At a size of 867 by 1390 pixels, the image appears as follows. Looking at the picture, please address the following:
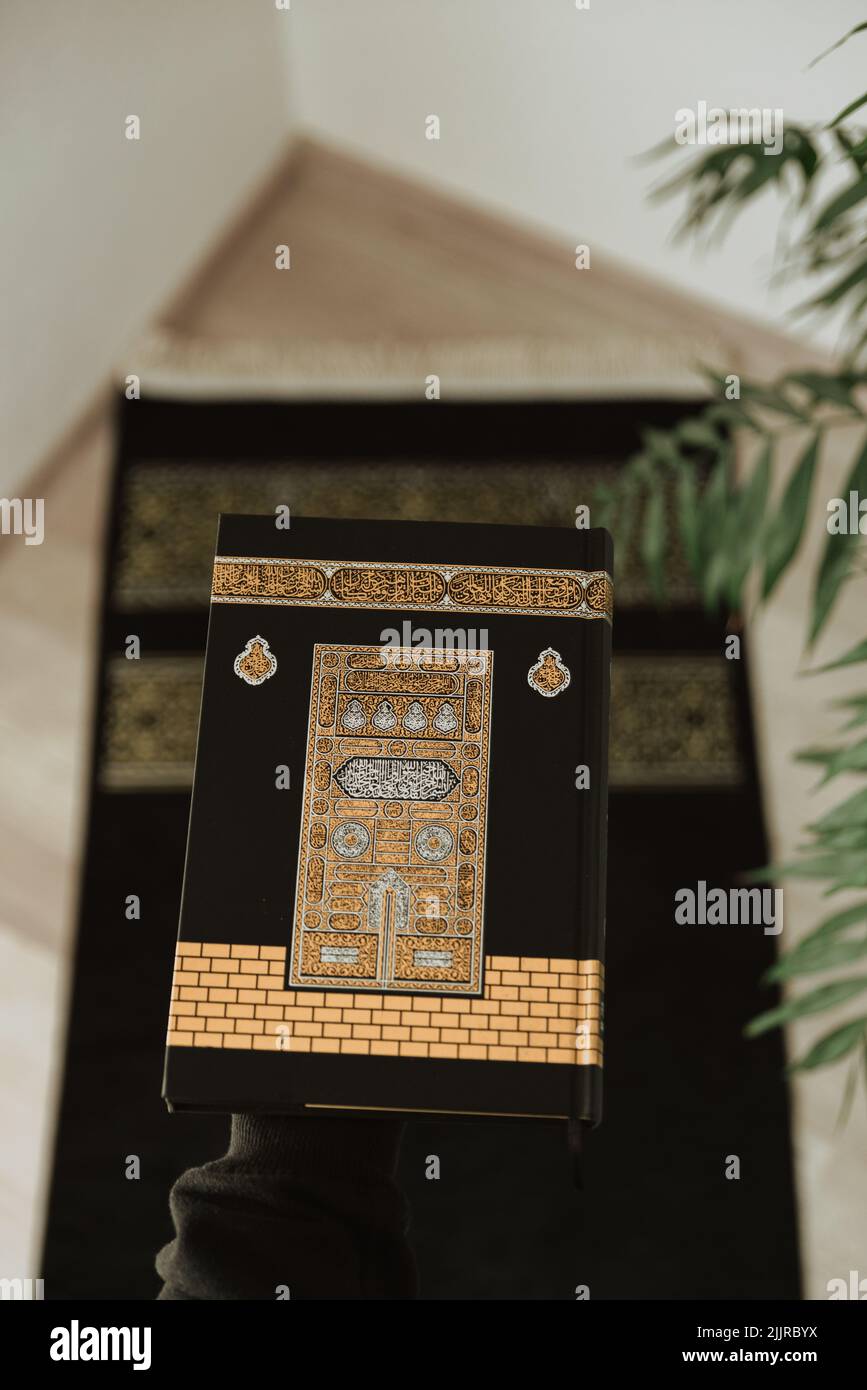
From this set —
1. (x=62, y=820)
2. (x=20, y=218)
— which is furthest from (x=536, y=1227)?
(x=20, y=218)

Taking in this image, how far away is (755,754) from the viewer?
1.60 metres

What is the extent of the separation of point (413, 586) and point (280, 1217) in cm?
32

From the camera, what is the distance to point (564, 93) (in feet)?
5.77

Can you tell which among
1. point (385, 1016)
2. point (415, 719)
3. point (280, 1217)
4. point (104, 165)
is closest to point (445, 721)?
point (415, 719)

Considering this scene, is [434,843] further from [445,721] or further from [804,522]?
[804,522]

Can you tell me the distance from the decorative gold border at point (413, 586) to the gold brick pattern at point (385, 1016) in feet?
0.55

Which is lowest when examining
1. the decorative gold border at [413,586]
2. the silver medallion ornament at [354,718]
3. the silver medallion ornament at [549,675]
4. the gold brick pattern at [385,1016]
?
the gold brick pattern at [385,1016]

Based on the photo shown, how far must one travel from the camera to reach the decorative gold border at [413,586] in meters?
0.62

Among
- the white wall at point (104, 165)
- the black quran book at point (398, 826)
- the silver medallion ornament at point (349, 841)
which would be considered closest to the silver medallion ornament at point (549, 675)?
the black quran book at point (398, 826)

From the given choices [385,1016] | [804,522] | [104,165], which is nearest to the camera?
[385,1016]

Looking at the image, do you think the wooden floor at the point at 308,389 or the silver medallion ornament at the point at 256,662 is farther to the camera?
the wooden floor at the point at 308,389

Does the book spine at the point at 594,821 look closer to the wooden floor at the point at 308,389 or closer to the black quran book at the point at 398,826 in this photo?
the black quran book at the point at 398,826

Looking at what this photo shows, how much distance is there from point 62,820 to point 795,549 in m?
1.03

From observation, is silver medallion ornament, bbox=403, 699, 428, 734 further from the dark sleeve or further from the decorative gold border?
the dark sleeve
